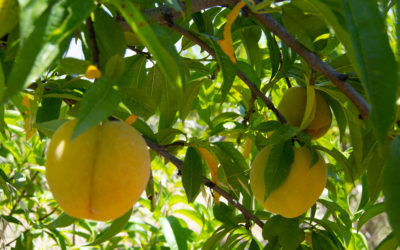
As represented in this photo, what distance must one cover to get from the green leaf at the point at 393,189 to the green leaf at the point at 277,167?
0.30 meters

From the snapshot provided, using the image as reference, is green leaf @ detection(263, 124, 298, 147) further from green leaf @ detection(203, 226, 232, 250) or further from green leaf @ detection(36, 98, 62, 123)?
green leaf @ detection(36, 98, 62, 123)

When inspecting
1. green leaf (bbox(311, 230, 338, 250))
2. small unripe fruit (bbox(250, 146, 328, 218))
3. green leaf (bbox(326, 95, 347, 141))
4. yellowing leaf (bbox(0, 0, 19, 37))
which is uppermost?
yellowing leaf (bbox(0, 0, 19, 37))

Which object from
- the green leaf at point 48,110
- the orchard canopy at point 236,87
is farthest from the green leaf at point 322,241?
the green leaf at point 48,110

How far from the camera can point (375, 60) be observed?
50 cm

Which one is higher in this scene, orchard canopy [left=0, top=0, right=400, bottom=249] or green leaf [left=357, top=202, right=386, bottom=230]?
orchard canopy [left=0, top=0, right=400, bottom=249]

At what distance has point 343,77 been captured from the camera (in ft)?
2.30

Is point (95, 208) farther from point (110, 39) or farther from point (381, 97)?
point (381, 97)

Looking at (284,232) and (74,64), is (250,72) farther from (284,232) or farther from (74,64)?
(74,64)

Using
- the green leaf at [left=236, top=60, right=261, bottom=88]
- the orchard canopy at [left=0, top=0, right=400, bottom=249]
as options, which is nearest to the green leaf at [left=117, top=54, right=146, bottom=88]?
the orchard canopy at [left=0, top=0, right=400, bottom=249]

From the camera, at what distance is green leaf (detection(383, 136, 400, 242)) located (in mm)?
565

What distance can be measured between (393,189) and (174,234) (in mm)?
→ 920

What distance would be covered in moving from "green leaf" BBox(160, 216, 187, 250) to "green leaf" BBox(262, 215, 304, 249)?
1.13 feet

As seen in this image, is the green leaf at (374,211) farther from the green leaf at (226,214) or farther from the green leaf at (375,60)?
the green leaf at (375,60)

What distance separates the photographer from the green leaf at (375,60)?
0.49m
